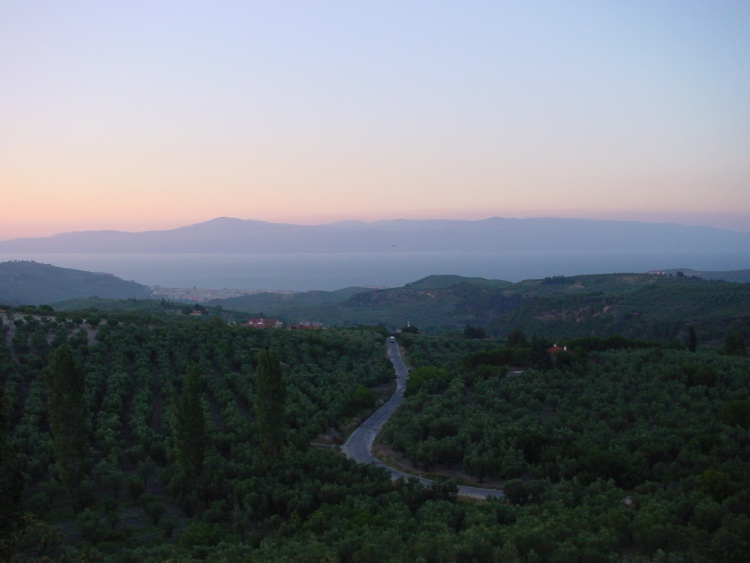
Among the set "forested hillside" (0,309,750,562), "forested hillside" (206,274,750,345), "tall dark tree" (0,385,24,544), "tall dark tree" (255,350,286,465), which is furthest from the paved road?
"forested hillside" (206,274,750,345)

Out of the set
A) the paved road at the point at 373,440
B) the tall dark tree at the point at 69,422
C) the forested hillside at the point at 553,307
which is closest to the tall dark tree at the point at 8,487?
the tall dark tree at the point at 69,422

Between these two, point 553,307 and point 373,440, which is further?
point 553,307

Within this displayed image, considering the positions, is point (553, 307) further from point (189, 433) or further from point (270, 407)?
point (189, 433)

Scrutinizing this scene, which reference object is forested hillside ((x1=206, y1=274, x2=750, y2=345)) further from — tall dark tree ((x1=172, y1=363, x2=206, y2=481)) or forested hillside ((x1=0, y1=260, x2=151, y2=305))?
tall dark tree ((x1=172, y1=363, x2=206, y2=481))

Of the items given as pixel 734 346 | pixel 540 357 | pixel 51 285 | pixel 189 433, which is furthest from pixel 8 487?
pixel 51 285

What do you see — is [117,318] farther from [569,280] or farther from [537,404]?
[569,280]
